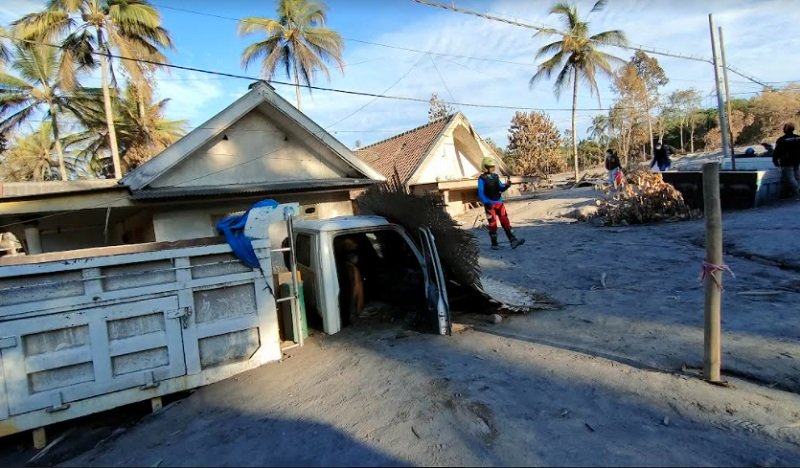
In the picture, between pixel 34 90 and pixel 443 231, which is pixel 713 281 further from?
pixel 34 90

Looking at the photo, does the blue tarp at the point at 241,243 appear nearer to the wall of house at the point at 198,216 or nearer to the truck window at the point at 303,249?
the truck window at the point at 303,249

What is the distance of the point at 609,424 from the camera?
2879 millimetres

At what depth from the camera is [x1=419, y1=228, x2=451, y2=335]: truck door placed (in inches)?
190

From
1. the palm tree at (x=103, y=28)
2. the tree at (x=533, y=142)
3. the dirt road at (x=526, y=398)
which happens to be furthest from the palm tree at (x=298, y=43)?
the dirt road at (x=526, y=398)

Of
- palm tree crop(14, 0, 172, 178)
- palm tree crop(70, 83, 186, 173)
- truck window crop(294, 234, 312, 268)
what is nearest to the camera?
truck window crop(294, 234, 312, 268)

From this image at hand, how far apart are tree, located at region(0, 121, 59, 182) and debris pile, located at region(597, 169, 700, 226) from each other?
37338mm

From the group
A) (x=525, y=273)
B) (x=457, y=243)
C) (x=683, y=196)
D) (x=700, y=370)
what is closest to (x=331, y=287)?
(x=457, y=243)

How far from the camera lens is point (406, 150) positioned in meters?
22.7

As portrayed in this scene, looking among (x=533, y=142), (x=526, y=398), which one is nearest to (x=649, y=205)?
(x=526, y=398)

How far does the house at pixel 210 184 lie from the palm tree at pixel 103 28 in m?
11.9

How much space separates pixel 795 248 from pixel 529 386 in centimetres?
617

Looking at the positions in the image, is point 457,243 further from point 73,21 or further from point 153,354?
point 73,21

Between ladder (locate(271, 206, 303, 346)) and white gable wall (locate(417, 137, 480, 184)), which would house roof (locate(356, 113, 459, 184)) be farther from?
ladder (locate(271, 206, 303, 346))

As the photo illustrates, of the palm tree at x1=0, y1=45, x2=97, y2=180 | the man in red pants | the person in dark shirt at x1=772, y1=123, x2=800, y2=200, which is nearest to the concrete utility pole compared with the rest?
the person in dark shirt at x1=772, y1=123, x2=800, y2=200
